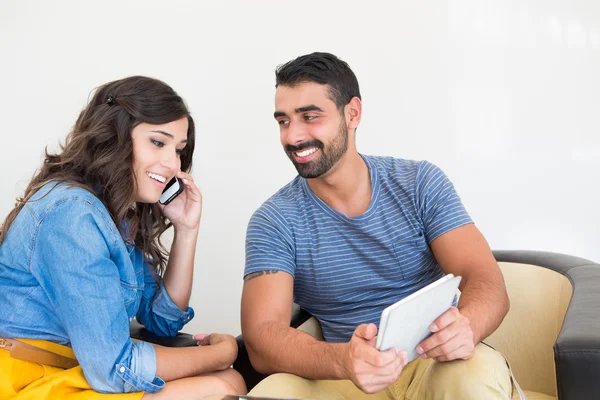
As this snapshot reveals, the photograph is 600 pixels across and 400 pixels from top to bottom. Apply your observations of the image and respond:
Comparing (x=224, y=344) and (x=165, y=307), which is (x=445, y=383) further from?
(x=165, y=307)

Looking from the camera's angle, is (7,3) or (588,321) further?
(7,3)

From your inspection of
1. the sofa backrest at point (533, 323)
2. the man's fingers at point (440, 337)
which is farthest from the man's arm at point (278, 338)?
the sofa backrest at point (533, 323)

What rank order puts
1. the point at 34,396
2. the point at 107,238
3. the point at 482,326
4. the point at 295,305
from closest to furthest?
the point at 34,396
the point at 107,238
the point at 482,326
the point at 295,305

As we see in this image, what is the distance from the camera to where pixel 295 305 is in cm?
243

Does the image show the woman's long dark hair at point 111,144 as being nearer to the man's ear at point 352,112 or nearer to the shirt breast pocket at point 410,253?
the man's ear at point 352,112

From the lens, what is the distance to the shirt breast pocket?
2.31 meters

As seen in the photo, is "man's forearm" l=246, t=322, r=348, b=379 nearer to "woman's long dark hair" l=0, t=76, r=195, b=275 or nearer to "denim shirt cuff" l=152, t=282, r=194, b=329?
"denim shirt cuff" l=152, t=282, r=194, b=329

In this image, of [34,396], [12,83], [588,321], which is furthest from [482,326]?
[12,83]

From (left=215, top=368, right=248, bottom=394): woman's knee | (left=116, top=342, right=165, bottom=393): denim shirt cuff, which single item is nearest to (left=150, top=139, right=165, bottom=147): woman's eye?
(left=116, top=342, right=165, bottom=393): denim shirt cuff

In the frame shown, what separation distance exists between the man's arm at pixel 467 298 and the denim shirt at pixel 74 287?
697mm

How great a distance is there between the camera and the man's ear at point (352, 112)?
2.49 m

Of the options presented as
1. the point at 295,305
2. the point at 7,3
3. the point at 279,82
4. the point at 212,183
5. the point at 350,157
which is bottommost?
the point at 295,305

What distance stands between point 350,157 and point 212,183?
123 cm

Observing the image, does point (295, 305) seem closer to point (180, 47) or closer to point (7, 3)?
point (180, 47)
